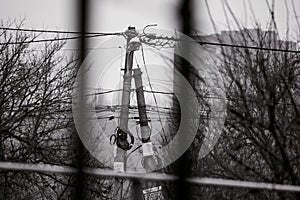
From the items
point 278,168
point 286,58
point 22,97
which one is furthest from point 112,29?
point 22,97

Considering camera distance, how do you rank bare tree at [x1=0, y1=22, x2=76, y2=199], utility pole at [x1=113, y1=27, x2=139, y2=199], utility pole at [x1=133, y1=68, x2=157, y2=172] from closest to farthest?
utility pole at [x1=113, y1=27, x2=139, y2=199]
utility pole at [x1=133, y1=68, x2=157, y2=172]
bare tree at [x1=0, y1=22, x2=76, y2=199]

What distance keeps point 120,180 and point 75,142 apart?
274 millimetres

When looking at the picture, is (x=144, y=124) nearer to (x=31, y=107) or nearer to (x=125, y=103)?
(x=125, y=103)

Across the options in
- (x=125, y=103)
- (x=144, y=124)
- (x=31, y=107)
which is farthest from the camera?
(x=31, y=107)

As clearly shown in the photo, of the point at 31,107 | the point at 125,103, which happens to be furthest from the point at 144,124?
the point at 31,107

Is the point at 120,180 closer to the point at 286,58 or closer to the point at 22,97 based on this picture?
the point at 286,58

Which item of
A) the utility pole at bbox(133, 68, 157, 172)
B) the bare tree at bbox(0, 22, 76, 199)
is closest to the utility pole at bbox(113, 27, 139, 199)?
the utility pole at bbox(133, 68, 157, 172)

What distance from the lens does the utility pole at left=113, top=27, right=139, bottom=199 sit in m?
2.36

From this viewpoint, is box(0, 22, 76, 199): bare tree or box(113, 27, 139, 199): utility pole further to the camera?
box(0, 22, 76, 199): bare tree

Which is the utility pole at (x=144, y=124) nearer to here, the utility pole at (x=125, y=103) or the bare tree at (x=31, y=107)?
the utility pole at (x=125, y=103)

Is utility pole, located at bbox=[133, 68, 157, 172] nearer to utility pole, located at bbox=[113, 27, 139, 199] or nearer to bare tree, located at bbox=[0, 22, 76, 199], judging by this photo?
utility pole, located at bbox=[113, 27, 139, 199]

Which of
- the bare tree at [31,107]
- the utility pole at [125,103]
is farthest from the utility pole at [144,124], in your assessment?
the bare tree at [31,107]

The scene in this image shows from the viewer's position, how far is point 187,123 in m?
1.89

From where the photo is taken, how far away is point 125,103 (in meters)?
2.71
